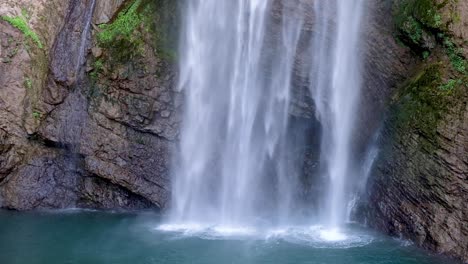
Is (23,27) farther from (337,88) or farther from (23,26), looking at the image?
(337,88)

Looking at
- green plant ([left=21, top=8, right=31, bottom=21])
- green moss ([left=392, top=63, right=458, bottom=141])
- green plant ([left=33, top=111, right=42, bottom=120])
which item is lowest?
green plant ([left=33, top=111, right=42, bottom=120])

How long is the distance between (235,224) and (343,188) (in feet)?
10.1

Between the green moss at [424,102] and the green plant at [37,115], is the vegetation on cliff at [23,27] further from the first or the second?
the green moss at [424,102]

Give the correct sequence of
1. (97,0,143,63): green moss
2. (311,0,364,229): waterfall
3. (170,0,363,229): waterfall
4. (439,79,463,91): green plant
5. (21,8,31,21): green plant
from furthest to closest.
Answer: (21,8,31,21): green plant → (97,0,143,63): green moss → (170,0,363,229): waterfall → (311,0,364,229): waterfall → (439,79,463,91): green plant

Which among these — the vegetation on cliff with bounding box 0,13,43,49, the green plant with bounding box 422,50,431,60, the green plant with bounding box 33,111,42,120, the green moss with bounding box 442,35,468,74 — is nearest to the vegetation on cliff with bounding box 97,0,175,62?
the vegetation on cliff with bounding box 0,13,43,49

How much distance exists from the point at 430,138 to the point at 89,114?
934 centimetres

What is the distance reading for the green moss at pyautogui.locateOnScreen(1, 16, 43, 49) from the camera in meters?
15.6

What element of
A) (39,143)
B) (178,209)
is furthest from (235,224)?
(39,143)

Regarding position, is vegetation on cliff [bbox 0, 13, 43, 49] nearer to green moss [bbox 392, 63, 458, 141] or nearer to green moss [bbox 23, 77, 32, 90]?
green moss [bbox 23, 77, 32, 90]

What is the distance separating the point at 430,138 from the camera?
12.0 metres

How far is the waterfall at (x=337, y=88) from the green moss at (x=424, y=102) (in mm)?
1784

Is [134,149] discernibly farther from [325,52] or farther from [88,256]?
[325,52]

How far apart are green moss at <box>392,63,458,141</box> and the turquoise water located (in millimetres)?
2765

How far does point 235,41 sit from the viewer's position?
51.1ft
